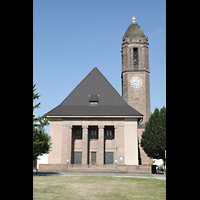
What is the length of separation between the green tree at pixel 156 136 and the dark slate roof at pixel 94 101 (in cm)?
510

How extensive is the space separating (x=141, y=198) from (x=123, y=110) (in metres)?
34.5

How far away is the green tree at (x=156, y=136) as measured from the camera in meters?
51.2

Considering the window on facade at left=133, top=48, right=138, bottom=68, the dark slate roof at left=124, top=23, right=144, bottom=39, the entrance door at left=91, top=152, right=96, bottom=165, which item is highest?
the dark slate roof at left=124, top=23, right=144, bottom=39

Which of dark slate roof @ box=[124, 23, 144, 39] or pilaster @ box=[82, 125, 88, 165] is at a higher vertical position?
dark slate roof @ box=[124, 23, 144, 39]

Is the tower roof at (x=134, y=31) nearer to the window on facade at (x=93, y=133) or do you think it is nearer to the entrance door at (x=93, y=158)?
the window on facade at (x=93, y=133)

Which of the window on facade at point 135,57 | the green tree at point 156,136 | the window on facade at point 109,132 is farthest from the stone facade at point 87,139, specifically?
the window on facade at point 135,57

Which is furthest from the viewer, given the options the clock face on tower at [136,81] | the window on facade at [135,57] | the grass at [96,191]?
the window on facade at [135,57]

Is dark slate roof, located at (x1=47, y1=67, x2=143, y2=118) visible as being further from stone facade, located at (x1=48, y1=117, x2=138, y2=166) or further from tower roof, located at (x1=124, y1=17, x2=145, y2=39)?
tower roof, located at (x1=124, y1=17, x2=145, y2=39)

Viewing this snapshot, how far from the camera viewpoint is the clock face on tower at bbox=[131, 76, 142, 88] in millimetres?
61844

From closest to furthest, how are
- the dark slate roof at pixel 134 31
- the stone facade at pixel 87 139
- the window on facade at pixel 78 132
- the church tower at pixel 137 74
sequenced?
the stone facade at pixel 87 139
the window on facade at pixel 78 132
the church tower at pixel 137 74
the dark slate roof at pixel 134 31

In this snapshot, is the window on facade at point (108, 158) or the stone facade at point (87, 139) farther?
the window on facade at point (108, 158)

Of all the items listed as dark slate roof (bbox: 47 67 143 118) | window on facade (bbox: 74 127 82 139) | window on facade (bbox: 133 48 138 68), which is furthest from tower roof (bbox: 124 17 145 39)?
window on facade (bbox: 74 127 82 139)
